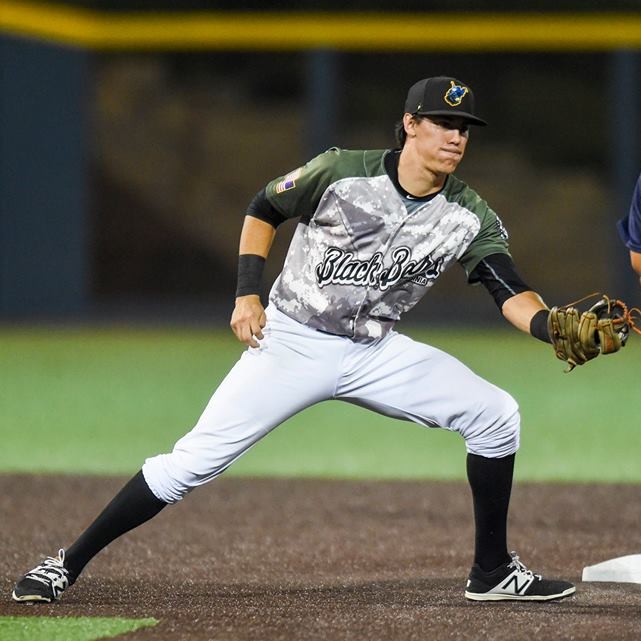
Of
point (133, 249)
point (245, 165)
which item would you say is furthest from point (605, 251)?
point (133, 249)

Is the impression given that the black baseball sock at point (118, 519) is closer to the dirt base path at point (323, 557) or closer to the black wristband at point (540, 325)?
the dirt base path at point (323, 557)

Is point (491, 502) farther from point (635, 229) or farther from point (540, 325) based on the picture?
point (635, 229)

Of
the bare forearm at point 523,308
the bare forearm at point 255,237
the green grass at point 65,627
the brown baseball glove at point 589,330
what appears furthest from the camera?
the bare forearm at point 255,237

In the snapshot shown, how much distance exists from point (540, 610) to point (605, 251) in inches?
628

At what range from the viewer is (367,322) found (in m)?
4.88

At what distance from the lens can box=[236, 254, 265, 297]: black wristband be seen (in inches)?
191

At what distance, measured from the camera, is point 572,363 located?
4703mm

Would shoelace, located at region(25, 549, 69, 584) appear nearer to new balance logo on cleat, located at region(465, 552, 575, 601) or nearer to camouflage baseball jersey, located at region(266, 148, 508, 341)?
camouflage baseball jersey, located at region(266, 148, 508, 341)

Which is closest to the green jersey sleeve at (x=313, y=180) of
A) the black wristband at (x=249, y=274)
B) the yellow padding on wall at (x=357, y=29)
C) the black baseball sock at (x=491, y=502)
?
the black wristband at (x=249, y=274)

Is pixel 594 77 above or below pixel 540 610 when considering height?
above

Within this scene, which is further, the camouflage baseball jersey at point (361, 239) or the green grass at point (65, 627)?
the camouflage baseball jersey at point (361, 239)

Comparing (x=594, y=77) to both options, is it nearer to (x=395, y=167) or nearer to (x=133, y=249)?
(x=133, y=249)

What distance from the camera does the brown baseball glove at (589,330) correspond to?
15.0 ft

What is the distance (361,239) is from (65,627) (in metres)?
1.67
